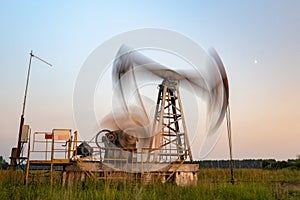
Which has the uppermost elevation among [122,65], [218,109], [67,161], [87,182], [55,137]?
[122,65]

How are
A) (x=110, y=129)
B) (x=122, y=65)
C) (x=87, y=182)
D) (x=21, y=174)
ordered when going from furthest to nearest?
(x=122, y=65) → (x=110, y=129) → (x=21, y=174) → (x=87, y=182)

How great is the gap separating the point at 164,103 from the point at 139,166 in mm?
5584

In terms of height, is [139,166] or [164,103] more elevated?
[164,103]

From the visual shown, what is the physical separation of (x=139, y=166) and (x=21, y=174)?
6.14 meters

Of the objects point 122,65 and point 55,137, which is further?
point 122,65

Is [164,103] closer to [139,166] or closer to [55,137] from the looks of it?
[139,166]

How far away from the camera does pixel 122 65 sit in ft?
57.5

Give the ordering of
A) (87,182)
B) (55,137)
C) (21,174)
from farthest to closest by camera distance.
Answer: (21,174), (55,137), (87,182)

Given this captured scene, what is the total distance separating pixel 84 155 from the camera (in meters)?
14.3

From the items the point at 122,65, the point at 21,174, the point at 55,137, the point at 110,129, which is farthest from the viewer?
the point at 122,65

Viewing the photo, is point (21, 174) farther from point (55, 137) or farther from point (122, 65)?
point (122, 65)

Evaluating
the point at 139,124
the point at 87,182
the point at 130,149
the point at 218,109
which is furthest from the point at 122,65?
the point at 87,182

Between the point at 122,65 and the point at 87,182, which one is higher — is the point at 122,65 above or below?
above

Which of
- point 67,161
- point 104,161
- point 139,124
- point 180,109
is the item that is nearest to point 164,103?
point 180,109
